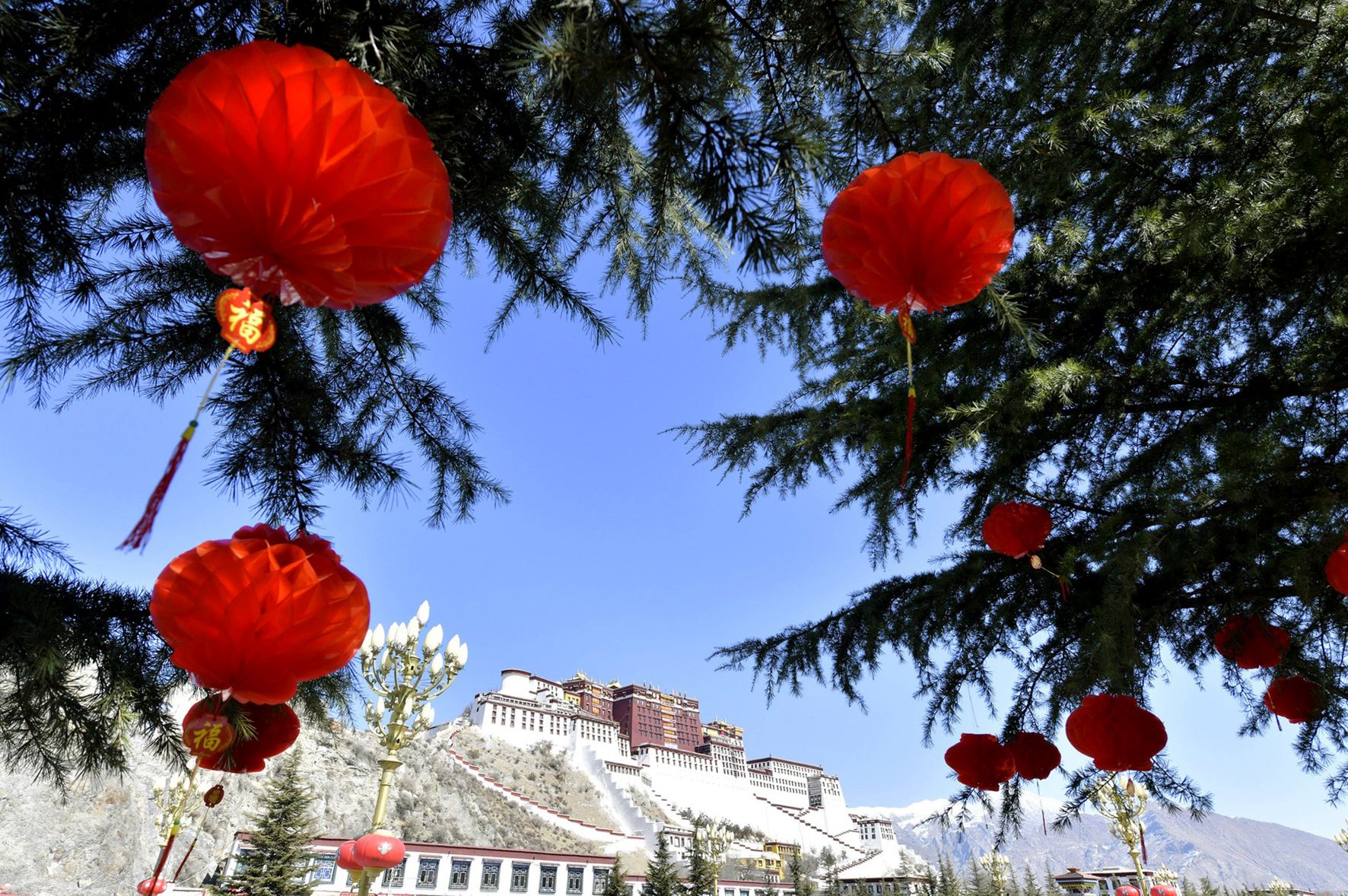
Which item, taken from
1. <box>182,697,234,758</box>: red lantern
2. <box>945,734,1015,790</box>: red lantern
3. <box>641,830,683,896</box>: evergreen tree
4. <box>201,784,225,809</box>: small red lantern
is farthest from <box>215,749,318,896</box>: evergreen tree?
<box>182,697,234,758</box>: red lantern

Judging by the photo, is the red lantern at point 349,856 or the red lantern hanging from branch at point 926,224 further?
the red lantern at point 349,856

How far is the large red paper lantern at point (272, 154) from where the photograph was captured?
974 mm

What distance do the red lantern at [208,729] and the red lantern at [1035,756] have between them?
3511 millimetres

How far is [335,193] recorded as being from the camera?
3.26ft

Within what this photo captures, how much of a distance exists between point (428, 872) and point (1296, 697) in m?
28.6

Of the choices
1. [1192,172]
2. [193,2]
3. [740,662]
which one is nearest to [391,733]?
[740,662]

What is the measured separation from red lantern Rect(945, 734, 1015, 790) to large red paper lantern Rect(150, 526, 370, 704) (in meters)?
3.23

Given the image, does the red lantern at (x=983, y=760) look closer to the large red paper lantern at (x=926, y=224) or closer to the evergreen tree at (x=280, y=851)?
the large red paper lantern at (x=926, y=224)

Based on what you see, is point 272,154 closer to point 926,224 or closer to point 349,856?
point 926,224

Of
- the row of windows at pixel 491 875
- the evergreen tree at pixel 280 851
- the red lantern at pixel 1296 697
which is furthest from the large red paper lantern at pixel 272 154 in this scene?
the row of windows at pixel 491 875

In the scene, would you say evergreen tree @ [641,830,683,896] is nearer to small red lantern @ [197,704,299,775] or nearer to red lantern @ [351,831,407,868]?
red lantern @ [351,831,407,868]

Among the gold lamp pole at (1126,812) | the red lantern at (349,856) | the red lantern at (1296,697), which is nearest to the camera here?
the red lantern at (1296,697)

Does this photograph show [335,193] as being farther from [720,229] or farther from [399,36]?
[720,229]

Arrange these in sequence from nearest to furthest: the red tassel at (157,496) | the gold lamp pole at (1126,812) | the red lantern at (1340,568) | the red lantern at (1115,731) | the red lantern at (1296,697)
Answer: the red tassel at (157,496)
the red lantern at (1340,568)
the red lantern at (1115,731)
the red lantern at (1296,697)
the gold lamp pole at (1126,812)
